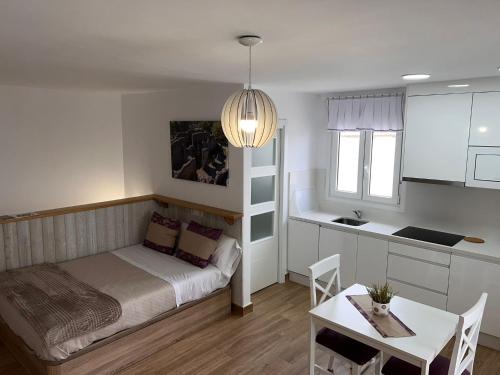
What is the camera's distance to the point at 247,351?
10.7ft

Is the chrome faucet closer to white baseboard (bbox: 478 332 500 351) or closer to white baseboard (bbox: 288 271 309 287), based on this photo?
white baseboard (bbox: 288 271 309 287)

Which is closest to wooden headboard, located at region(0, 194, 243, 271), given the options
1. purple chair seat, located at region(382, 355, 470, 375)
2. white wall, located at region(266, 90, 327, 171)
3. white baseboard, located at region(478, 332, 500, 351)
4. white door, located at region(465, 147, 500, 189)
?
white wall, located at region(266, 90, 327, 171)

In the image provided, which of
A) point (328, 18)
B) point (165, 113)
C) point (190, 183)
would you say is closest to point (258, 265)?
point (190, 183)

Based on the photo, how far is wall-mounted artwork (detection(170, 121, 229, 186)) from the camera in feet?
12.6

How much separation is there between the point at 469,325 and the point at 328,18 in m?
1.75

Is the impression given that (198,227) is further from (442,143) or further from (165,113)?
(442,143)

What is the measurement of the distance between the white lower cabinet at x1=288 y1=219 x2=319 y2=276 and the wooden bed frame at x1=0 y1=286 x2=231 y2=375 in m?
1.15

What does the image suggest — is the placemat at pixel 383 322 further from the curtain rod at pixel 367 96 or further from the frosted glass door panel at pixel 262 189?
the curtain rod at pixel 367 96

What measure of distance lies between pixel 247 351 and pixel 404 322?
1506 millimetres

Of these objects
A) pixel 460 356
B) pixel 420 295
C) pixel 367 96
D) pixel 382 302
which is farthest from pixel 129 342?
pixel 367 96

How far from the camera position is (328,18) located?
1472 millimetres

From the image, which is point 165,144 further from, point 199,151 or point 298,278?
point 298,278

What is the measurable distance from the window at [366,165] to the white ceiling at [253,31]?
4.33 feet

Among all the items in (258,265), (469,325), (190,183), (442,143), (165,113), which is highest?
(165,113)
